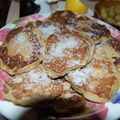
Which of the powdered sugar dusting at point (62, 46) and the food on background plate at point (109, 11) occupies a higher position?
the powdered sugar dusting at point (62, 46)

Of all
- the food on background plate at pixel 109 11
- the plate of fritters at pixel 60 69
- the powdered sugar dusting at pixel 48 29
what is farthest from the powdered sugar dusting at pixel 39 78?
the food on background plate at pixel 109 11

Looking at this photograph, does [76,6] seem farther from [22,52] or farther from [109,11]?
[22,52]

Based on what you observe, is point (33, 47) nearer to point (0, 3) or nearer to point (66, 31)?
point (66, 31)

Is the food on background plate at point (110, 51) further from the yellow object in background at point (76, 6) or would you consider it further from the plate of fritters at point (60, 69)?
the yellow object in background at point (76, 6)

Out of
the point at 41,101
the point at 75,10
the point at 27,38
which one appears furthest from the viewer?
the point at 75,10

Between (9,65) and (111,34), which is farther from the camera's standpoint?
(111,34)

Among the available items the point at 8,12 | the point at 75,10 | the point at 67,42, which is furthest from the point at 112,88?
the point at 8,12

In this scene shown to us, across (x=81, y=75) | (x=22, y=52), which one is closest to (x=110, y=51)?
(x=81, y=75)

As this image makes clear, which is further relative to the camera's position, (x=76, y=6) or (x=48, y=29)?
(x=76, y=6)
